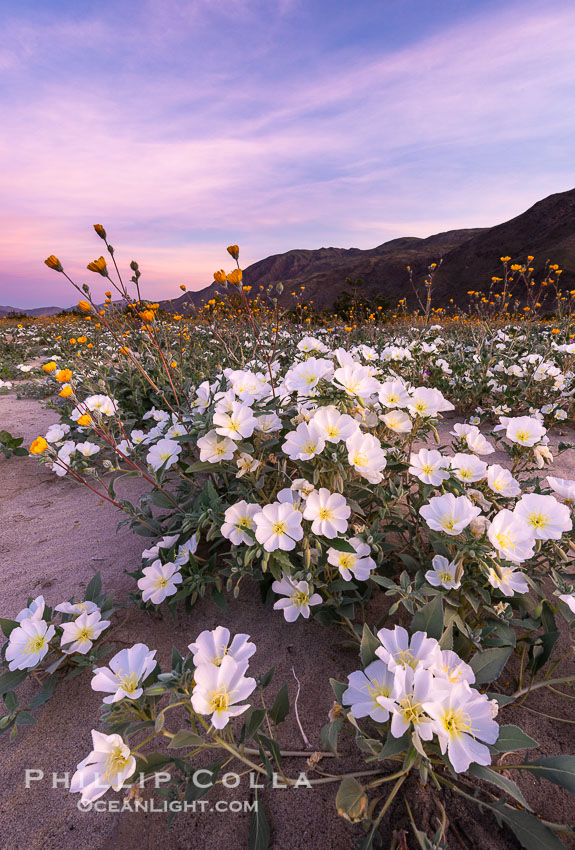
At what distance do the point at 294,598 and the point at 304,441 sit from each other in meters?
0.52

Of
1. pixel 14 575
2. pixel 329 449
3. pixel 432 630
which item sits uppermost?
pixel 329 449

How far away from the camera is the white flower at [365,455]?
1.21 m

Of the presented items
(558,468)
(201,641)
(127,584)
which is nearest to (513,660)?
(201,641)

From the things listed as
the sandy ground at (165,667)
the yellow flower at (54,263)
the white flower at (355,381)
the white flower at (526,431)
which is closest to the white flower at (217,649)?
the sandy ground at (165,667)

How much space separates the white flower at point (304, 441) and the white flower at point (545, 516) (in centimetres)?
61

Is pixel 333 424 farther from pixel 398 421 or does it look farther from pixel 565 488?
pixel 565 488

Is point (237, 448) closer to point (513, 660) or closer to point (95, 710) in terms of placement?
point (95, 710)

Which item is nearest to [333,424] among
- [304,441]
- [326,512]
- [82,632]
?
[304,441]

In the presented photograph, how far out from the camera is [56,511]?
2.43 meters

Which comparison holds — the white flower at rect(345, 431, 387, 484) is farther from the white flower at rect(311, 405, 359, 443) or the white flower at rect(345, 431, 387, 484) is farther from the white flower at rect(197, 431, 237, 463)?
the white flower at rect(197, 431, 237, 463)

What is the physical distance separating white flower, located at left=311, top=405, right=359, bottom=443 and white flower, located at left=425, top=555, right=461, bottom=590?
46cm

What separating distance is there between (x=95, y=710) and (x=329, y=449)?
114 cm

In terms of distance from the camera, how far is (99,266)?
5.53 feet

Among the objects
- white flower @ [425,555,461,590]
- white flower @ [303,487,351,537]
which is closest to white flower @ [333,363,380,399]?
white flower @ [303,487,351,537]
